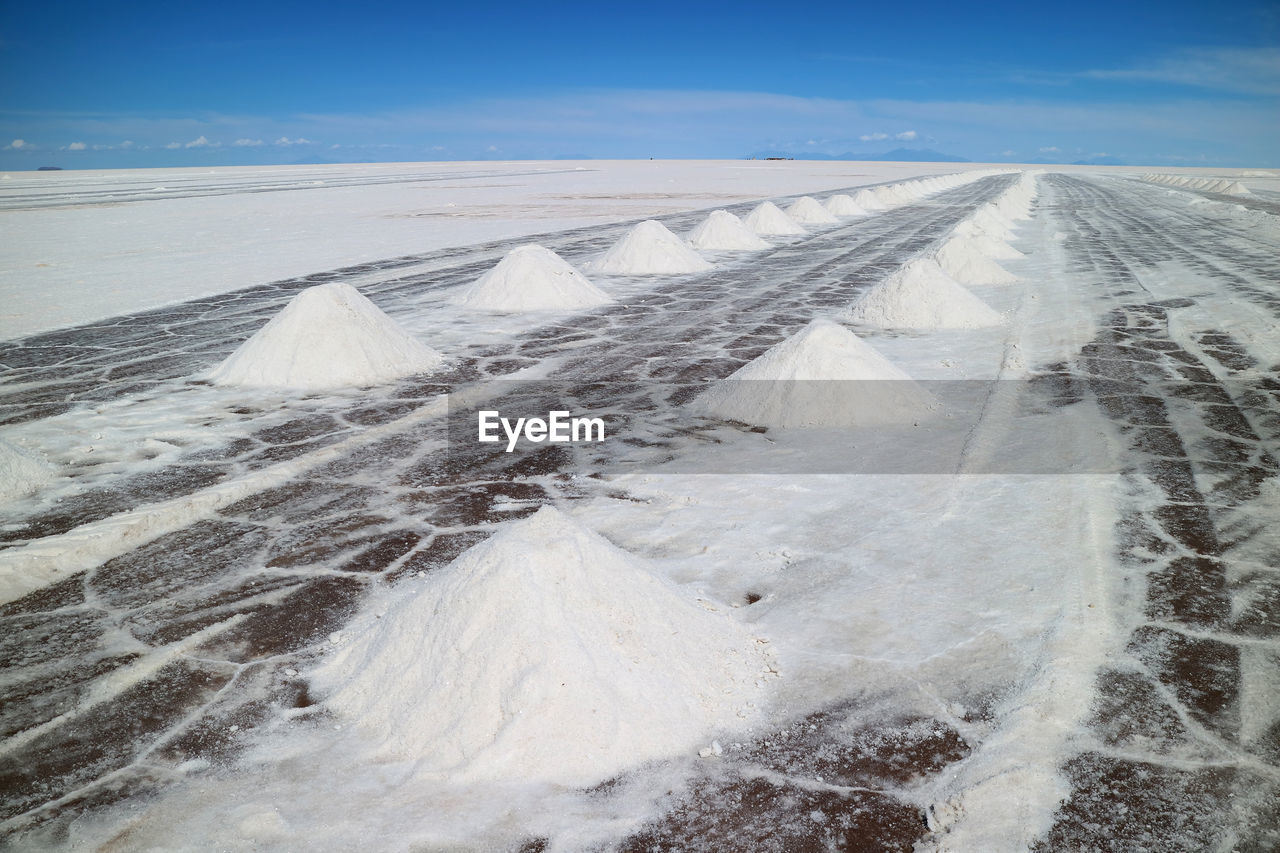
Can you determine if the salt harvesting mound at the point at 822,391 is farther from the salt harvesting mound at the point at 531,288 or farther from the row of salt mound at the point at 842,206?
the row of salt mound at the point at 842,206

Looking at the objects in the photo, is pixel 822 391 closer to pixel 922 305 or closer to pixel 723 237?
pixel 922 305

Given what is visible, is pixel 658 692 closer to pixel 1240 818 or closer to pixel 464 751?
pixel 464 751

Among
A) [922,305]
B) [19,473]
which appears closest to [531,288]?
[922,305]

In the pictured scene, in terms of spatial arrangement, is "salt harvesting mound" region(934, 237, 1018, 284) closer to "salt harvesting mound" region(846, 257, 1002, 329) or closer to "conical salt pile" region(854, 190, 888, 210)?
"salt harvesting mound" region(846, 257, 1002, 329)

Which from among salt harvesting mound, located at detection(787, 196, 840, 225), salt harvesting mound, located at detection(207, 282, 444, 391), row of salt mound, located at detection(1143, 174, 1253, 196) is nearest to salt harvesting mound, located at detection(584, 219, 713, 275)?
salt harvesting mound, located at detection(207, 282, 444, 391)

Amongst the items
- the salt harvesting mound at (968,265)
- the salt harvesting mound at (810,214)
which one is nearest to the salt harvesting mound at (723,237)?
the salt harvesting mound at (968,265)

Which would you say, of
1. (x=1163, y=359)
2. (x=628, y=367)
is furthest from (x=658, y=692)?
(x=1163, y=359)
